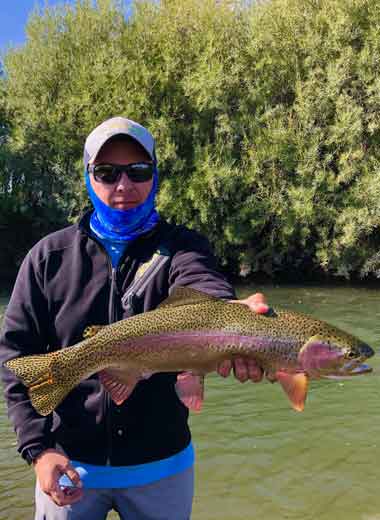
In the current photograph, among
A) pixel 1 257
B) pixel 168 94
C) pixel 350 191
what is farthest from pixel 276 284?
pixel 1 257

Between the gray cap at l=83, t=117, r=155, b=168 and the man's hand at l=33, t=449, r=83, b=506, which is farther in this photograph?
the gray cap at l=83, t=117, r=155, b=168

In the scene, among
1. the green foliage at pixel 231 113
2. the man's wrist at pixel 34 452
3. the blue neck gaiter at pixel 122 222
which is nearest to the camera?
the man's wrist at pixel 34 452

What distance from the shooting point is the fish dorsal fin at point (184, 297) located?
2350 millimetres

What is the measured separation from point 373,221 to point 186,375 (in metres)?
17.6

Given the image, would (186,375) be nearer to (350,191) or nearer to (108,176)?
(108,176)

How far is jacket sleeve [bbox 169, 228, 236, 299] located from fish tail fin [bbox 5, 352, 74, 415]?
64 centimetres

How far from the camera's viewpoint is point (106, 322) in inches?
98.2

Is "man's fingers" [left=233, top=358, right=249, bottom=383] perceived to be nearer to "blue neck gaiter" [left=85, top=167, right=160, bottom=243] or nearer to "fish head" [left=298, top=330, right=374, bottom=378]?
"fish head" [left=298, top=330, right=374, bottom=378]

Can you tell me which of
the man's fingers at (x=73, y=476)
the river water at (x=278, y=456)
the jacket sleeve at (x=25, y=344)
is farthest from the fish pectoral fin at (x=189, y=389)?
the river water at (x=278, y=456)

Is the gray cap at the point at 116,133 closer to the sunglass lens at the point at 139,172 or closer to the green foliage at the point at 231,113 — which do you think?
the sunglass lens at the point at 139,172

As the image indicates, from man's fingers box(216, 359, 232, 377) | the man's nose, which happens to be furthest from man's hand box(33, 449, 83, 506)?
the man's nose

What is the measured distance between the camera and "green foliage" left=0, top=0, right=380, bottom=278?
758 inches

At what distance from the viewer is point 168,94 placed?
21969mm

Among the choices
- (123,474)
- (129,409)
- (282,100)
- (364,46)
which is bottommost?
(123,474)
